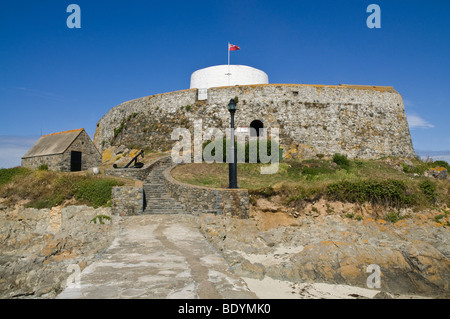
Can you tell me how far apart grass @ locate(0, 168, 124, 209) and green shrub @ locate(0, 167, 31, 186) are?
0.06 metres

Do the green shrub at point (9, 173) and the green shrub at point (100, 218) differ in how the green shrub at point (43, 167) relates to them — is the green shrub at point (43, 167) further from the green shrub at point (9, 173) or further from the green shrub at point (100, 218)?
the green shrub at point (100, 218)

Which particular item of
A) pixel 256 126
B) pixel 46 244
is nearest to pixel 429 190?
pixel 256 126

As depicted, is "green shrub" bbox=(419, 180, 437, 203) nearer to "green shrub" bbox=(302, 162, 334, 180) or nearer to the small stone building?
"green shrub" bbox=(302, 162, 334, 180)

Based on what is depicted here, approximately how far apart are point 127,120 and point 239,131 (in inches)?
451

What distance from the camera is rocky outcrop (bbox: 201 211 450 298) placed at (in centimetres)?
764

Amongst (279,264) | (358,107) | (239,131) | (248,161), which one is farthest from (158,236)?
(358,107)

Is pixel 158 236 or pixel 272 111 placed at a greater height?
pixel 272 111

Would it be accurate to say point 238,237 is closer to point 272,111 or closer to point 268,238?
point 268,238

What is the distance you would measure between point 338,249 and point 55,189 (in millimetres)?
12142

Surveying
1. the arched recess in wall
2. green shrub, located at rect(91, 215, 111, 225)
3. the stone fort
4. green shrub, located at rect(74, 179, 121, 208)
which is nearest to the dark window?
the stone fort

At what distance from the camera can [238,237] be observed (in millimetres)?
11117

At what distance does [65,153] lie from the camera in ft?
64.0
